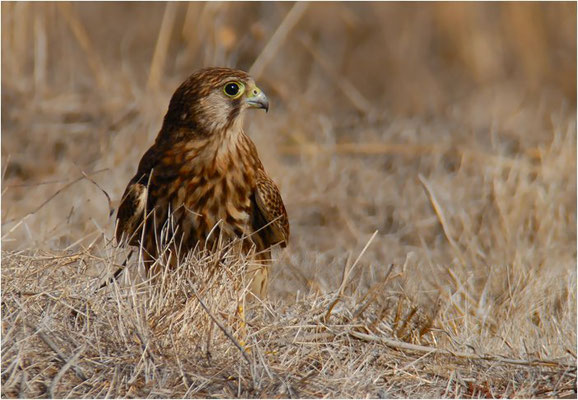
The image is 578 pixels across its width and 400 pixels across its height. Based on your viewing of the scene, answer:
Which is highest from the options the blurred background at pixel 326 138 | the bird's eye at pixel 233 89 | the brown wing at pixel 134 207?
the bird's eye at pixel 233 89

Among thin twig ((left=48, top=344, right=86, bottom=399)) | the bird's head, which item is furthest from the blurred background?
thin twig ((left=48, top=344, right=86, bottom=399))

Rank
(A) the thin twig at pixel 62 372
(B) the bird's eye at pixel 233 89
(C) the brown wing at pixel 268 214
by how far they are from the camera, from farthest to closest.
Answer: (B) the bird's eye at pixel 233 89, (C) the brown wing at pixel 268 214, (A) the thin twig at pixel 62 372

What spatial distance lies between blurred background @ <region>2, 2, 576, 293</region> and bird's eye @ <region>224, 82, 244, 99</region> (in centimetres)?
73

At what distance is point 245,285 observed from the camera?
149 inches

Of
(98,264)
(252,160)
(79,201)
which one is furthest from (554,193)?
(98,264)

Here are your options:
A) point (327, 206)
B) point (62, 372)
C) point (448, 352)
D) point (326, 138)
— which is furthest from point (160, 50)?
point (62, 372)

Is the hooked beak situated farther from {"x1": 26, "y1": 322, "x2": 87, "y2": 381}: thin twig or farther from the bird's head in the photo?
{"x1": 26, "y1": 322, "x2": 87, "y2": 381}: thin twig

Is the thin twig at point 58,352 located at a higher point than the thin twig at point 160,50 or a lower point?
lower

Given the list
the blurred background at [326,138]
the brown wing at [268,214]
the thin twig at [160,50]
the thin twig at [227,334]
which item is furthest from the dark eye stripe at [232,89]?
the thin twig at [160,50]

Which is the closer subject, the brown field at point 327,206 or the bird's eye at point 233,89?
the brown field at point 327,206

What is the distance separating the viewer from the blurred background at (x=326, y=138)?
5531 millimetres

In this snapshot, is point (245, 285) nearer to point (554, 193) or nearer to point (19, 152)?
point (554, 193)

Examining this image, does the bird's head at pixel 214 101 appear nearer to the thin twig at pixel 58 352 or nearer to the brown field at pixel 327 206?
the brown field at pixel 327 206

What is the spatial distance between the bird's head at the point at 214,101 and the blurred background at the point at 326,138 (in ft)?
1.80
